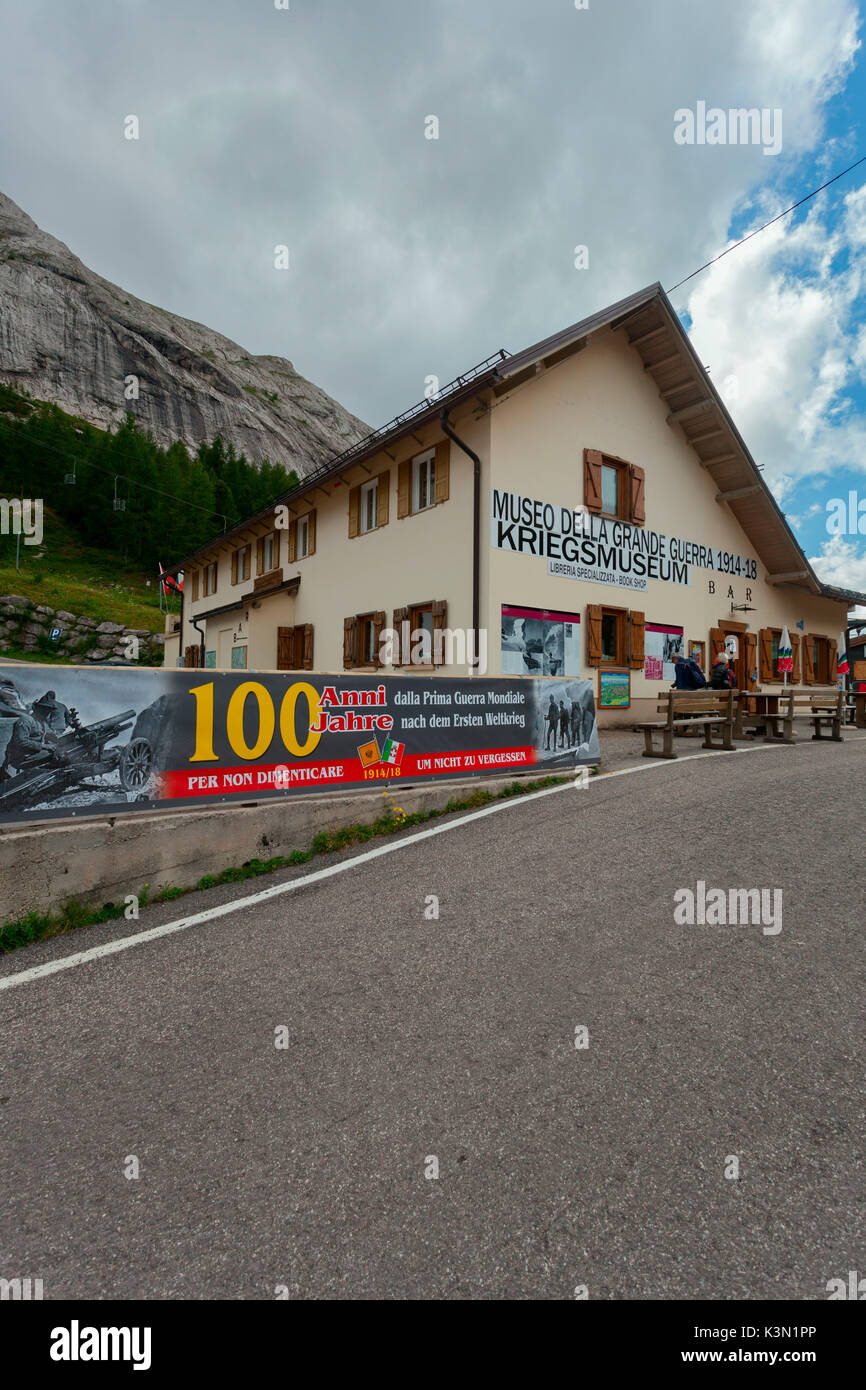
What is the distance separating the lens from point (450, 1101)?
248 cm

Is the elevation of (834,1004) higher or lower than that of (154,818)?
lower

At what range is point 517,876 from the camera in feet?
16.6

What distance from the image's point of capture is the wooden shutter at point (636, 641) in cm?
1581

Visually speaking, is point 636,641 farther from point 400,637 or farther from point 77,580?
point 77,580

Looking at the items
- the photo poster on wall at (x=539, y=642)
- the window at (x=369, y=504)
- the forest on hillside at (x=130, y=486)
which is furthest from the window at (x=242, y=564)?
the forest on hillside at (x=130, y=486)

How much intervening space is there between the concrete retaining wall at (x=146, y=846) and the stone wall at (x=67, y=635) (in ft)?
98.0

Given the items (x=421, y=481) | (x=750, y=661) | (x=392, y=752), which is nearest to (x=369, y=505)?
(x=421, y=481)

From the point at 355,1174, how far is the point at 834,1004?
232cm

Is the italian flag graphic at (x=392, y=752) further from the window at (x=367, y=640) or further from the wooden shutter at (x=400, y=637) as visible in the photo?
the window at (x=367, y=640)

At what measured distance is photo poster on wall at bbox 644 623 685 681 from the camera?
54.0ft

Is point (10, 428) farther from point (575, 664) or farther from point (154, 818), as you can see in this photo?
point (154, 818)

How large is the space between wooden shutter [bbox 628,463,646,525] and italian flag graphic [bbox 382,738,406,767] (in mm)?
11518

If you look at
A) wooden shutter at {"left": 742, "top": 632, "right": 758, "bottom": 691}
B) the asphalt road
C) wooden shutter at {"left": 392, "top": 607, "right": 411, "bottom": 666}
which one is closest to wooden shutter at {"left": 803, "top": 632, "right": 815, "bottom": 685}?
wooden shutter at {"left": 742, "top": 632, "right": 758, "bottom": 691}
